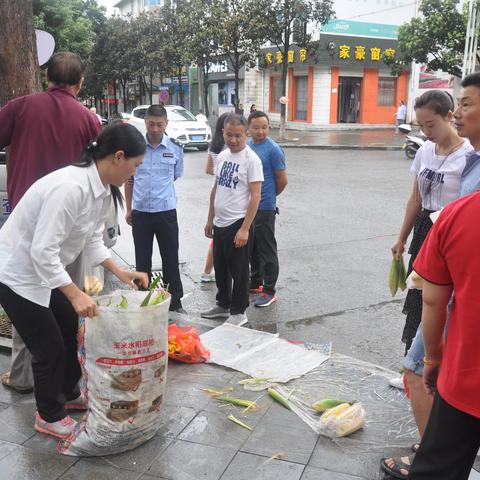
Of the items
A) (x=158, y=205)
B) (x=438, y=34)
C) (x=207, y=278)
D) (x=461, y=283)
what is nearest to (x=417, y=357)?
(x=461, y=283)

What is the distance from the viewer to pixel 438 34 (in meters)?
22.0

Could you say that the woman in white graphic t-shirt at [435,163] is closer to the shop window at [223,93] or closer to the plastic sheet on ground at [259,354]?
the plastic sheet on ground at [259,354]

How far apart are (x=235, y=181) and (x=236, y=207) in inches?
8.0

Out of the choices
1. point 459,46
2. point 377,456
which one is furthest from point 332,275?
point 459,46

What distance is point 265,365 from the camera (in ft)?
12.2

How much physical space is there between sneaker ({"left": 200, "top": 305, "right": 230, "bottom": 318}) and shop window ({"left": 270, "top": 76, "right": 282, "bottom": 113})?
30.2 metres

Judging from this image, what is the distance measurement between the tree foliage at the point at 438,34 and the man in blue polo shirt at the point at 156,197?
20.4 metres

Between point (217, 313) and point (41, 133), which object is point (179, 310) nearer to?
point (217, 313)

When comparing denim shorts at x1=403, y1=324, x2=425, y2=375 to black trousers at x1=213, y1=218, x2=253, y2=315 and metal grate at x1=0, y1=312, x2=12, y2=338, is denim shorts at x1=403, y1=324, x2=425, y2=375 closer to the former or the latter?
black trousers at x1=213, y1=218, x2=253, y2=315

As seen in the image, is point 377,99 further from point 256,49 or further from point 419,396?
point 419,396

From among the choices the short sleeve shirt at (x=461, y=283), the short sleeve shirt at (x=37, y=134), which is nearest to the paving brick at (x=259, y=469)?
the short sleeve shirt at (x=461, y=283)

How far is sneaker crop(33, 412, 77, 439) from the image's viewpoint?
2863 millimetres

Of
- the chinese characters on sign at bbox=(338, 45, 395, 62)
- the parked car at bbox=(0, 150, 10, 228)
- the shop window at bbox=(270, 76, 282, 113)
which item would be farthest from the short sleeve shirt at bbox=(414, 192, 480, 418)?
the shop window at bbox=(270, 76, 282, 113)

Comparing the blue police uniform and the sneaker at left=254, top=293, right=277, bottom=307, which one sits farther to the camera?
the sneaker at left=254, top=293, right=277, bottom=307
